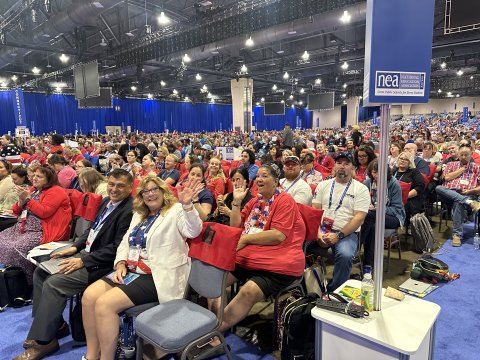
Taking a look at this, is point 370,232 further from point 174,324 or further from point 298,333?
point 174,324

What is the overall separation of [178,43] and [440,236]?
25.7 ft

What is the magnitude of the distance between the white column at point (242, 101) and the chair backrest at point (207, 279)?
1577cm

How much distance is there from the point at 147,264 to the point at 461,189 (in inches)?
179

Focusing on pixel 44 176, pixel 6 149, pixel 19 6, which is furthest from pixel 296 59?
pixel 44 176

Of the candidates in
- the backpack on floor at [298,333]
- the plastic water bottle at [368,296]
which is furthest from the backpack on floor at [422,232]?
the plastic water bottle at [368,296]

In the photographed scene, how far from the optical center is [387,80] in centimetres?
155

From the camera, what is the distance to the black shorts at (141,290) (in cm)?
222

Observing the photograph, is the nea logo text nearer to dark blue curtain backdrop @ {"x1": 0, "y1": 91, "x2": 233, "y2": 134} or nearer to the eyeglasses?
the eyeglasses

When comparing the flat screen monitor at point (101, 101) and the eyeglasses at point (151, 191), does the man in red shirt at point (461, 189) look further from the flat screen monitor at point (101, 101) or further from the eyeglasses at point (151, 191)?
the flat screen monitor at point (101, 101)

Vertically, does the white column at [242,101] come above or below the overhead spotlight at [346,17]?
below

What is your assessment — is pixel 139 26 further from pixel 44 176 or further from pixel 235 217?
pixel 235 217

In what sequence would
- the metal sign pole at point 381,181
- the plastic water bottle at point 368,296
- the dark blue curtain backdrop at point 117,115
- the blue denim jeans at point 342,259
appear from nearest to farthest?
the metal sign pole at point 381,181
the plastic water bottle at point 368,296
the blue denim jeans at point 342,259
the dark blue curtain backdrop at point 117,115

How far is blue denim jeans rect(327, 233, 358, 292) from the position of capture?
2998 millimetres

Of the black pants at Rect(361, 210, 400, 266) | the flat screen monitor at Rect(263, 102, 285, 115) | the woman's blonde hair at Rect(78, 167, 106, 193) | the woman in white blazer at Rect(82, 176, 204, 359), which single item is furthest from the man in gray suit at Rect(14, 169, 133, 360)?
the flat screen monitor at Rect(263, 102, 285, 115)
